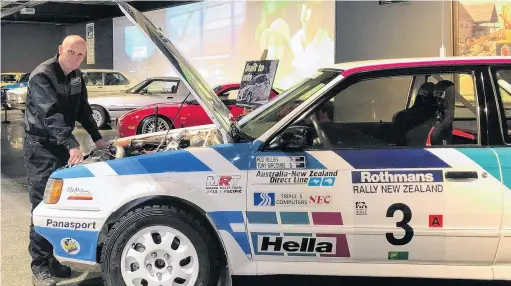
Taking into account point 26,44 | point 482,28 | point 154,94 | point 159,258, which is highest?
point 26,44

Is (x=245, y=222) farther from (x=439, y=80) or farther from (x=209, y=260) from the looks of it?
(x=439, y=80)

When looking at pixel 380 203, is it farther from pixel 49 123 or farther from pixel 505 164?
pixel 49 123

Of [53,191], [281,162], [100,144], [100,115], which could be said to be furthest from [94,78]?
[281,162]

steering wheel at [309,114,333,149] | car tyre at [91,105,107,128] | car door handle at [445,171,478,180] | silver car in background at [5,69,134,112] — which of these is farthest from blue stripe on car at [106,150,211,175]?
silver car in background at [5,69,134,112]

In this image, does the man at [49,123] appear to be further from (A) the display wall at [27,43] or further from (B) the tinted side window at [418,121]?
(A) the display wall at [27,43]

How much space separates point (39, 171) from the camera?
4004 millimetres

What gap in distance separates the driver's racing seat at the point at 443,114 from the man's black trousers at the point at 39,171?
8.86 ft

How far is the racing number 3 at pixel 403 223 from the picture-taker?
10.6 ft

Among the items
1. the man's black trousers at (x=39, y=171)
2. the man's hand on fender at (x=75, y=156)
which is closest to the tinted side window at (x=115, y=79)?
the man's black trousers at (x=39, y=171)

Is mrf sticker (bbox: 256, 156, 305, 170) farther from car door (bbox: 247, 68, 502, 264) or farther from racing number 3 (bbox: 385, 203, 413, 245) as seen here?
racing number 3 (bbox: 385, 203, 413, 245)

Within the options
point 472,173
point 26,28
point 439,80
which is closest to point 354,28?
point 439,80

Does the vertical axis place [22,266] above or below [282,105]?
below

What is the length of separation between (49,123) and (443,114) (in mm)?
2743

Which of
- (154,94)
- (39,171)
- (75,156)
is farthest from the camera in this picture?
(154,94)
